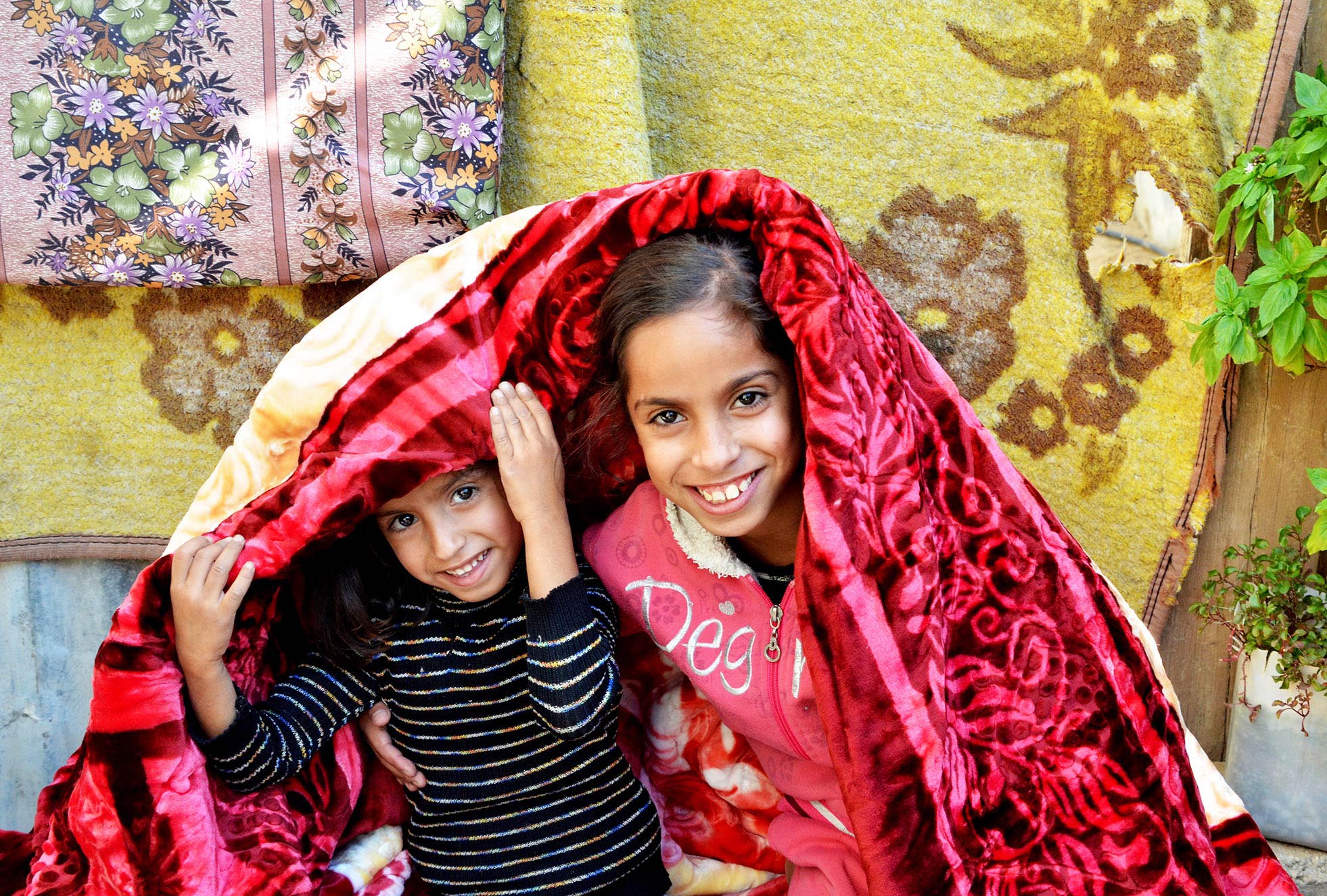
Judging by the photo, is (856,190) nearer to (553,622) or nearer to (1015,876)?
(553,622)

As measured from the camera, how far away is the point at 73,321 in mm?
1926

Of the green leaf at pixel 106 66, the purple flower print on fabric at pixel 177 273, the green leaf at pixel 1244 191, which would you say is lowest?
the purple flower print on fabric at pixel 177 273

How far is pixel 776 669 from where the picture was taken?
1411 millimetres

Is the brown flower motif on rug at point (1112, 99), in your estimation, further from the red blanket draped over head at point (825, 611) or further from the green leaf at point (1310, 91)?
the red blanket draped over head at point (825, 611)

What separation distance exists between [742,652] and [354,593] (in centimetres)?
61

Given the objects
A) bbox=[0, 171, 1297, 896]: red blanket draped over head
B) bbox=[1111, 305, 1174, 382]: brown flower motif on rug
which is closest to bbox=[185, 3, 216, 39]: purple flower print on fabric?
bbox=[0, 171, 1297, 896]: red blanket draped over head

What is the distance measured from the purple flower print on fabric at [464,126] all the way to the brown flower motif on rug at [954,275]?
0.73 m

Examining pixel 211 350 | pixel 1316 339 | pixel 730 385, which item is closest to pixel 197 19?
pixel 211 350

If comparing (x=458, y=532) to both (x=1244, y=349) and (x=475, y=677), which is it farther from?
(x=1244, y=349)

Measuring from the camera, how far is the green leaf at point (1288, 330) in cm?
160

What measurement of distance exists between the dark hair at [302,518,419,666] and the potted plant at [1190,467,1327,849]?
144 centimetres

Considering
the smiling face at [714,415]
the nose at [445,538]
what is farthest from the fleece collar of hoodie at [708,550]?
the nose at [445,538]

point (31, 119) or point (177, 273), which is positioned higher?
point (31, 119)

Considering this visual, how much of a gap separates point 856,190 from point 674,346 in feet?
2.62
